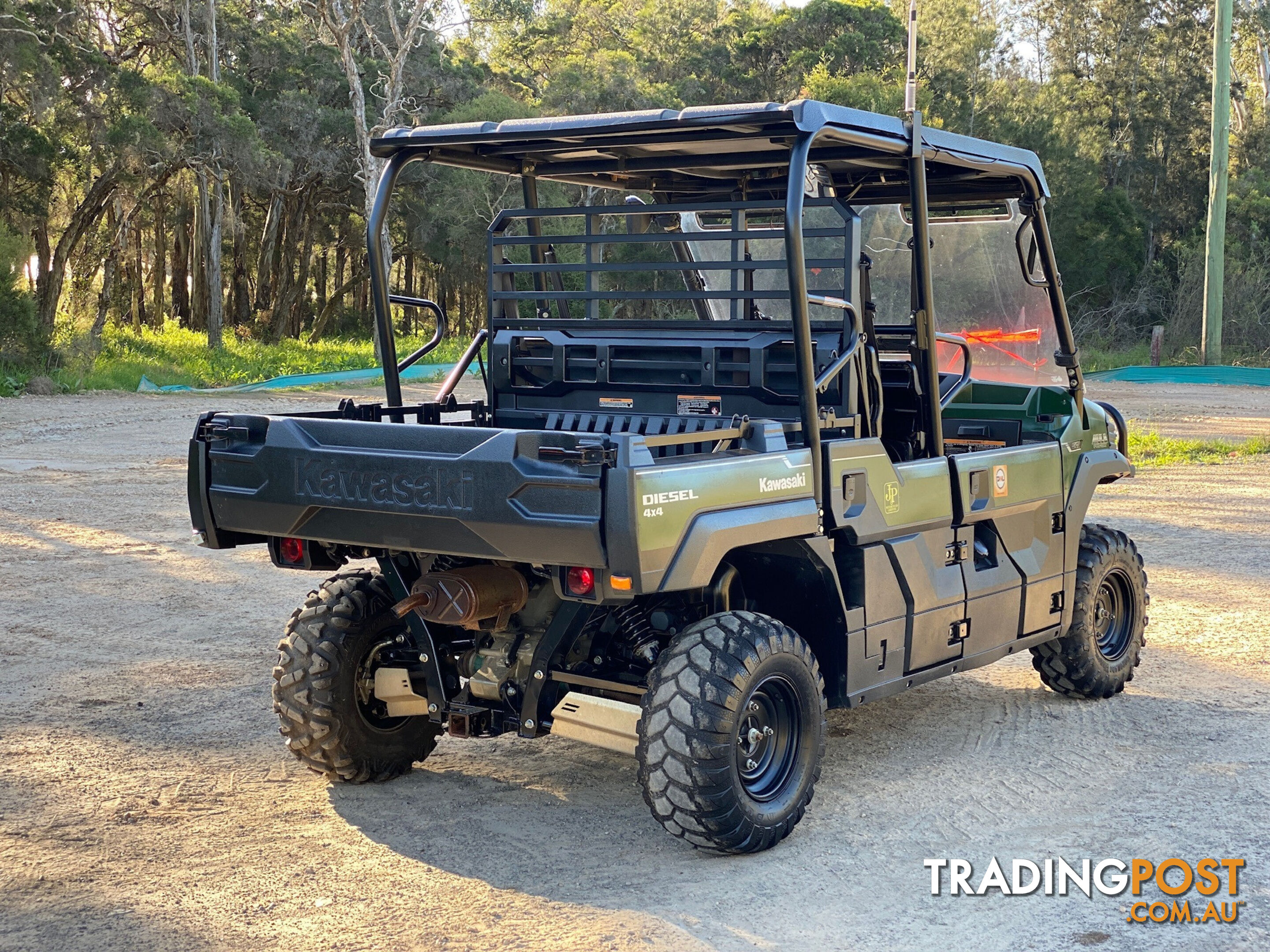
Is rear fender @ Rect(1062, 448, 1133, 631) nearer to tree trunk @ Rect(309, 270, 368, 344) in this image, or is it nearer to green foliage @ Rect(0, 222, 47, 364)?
green foliage @ Rect(0, 222, 47, 364)

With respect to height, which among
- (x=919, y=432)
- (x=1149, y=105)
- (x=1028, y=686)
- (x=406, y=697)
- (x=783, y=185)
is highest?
(x=1149, y=105)

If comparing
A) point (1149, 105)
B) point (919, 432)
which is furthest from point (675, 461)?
point (1149, 105)

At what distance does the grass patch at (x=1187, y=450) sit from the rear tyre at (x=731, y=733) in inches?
457

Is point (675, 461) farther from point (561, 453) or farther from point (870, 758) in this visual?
point (870, 758)

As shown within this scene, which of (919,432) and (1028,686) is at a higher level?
(919,432)

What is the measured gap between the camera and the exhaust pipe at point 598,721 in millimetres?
4363

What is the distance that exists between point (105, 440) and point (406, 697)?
41.6 feet

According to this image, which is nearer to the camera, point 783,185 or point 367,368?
point 783,185

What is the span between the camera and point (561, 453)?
3975 mm

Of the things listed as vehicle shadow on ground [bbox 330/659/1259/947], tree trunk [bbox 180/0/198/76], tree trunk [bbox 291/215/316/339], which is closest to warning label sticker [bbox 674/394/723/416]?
vehicle shadow on ground [bbox 330/659/1259/947]

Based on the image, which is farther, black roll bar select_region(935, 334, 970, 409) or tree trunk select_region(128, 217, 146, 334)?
tree trunk select_region(128, 217, 146, 334)

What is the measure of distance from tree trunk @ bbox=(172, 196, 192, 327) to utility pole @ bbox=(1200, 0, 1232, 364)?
1274 inches

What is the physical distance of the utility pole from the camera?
28609 millimetres

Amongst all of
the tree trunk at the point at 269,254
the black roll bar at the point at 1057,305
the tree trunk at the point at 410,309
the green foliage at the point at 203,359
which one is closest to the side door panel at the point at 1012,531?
the black roll bar at the point at 1057,305
